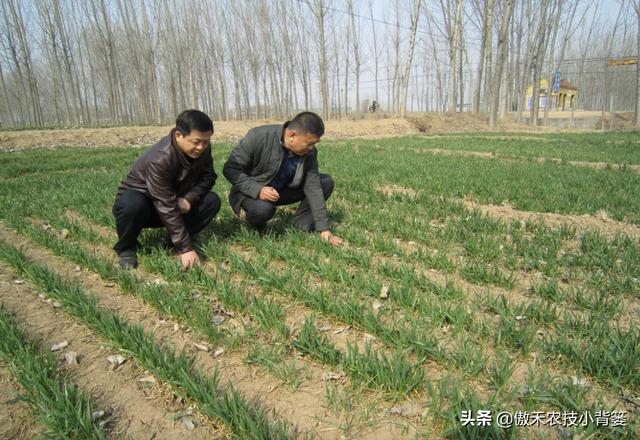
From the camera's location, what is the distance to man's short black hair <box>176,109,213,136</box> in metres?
2.71

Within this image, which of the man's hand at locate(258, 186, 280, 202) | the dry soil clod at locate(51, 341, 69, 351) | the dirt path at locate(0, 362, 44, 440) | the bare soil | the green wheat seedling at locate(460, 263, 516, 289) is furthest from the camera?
the bare soil

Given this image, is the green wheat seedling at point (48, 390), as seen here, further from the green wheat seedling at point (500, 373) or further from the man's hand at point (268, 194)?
the man's hand at point (268, 194)

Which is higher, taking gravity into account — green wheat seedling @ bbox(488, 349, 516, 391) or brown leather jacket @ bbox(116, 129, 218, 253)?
brown leather jacket @ bbox(116, 129, 218, 253)

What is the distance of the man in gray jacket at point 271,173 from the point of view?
3.41m

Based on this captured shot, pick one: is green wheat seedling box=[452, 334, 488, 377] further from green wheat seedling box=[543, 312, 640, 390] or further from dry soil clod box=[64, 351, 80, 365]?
dry soil clod box=[64, 351, 80, 365]

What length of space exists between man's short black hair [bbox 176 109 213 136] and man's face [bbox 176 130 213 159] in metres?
0.03

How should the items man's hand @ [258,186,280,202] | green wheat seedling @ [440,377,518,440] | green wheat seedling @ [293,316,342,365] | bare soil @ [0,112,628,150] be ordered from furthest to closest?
1. bare soil @ [0,112,628,150]
2. man's hand @ [258,186,280,202]
3. green wheat seedling @ [293,316,342,365]
4. green wheat seedling @ [440,377,518,440]

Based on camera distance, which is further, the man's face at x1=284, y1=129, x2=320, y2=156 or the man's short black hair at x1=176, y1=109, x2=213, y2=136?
the man's face at x1=284, y1=129, x2=320, y2=156

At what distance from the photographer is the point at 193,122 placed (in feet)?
8.90

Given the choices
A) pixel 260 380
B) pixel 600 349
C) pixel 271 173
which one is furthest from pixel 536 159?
pixel 260 380

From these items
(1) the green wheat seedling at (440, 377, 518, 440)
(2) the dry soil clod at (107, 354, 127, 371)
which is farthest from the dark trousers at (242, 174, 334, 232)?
(1) the green wheat seedling at (440, 377, 518, 440)

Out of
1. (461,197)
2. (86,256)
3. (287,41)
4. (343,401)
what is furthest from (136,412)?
(287,41)

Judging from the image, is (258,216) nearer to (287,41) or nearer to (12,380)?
(12,380)

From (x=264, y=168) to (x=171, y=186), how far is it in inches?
35.1
